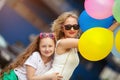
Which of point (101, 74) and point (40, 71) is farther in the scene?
point (101, 74)

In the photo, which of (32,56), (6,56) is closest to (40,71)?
(32,56)

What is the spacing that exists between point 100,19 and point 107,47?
0.79 ft

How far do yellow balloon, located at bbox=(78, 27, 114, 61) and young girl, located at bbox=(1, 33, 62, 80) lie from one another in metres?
0.41

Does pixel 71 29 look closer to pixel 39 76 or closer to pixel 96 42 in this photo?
pixel 96 42

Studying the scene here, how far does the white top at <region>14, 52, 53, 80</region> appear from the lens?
333 cm

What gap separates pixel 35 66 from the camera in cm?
332

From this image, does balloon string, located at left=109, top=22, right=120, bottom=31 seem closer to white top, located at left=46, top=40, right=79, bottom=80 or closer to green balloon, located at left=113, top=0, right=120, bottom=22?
green balloon, located at left=113, top=0, right=120, bottom=22

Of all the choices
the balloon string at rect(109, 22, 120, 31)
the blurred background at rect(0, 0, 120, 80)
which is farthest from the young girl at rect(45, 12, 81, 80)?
the blurred background at rect(0, 0, 120, 80)

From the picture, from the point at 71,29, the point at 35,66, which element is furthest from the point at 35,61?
the point at 71,29

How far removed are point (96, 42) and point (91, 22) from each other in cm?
26

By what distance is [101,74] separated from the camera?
5.64 m

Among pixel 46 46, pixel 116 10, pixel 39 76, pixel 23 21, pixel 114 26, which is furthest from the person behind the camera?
pixel 23 21

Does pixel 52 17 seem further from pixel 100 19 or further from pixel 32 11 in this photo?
pixel 100 19

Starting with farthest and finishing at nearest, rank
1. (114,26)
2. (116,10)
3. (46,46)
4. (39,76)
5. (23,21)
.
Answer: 1. (23,21)
2. (46,46)
3. (39,76)
4. (114,26)
5. (116,10)
